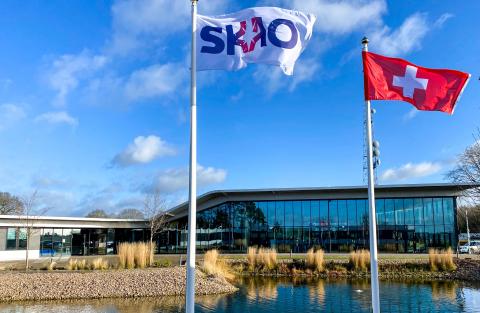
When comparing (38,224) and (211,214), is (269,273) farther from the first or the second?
(38,224)

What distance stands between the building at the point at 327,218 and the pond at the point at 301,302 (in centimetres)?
1554

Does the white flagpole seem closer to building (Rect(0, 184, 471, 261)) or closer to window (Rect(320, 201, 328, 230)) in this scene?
building (Rect(0, 184, 471, 261))

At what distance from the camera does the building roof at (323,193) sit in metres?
38.5

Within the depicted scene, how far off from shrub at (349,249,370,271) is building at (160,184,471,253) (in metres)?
10.2

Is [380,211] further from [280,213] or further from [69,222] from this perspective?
[69,222]

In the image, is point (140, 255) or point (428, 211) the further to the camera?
point (428, 211)

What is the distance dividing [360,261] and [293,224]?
41.0 feet

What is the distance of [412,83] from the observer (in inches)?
351

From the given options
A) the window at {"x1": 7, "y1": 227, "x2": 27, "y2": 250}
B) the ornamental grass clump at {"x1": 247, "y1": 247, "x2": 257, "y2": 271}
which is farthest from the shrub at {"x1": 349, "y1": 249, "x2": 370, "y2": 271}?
the window at {"x1": 7, "y1": 227, "x2": 27, "y2": 250}

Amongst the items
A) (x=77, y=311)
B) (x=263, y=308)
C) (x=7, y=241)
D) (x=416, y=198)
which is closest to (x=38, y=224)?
(x=7, y=241)

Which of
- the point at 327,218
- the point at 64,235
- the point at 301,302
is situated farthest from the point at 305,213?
the point at 301,302

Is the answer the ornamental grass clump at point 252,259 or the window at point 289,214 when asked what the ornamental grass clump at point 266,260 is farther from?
the window at point 289,214

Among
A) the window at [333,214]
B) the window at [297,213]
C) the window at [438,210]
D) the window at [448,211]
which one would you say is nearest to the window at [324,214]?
the window at [333,214]

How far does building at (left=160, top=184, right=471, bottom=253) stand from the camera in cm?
3841
